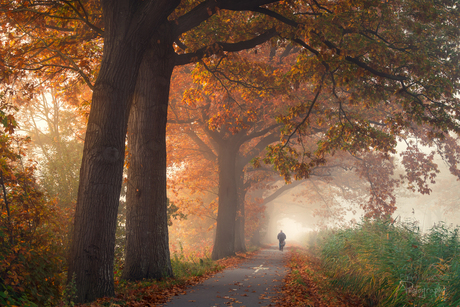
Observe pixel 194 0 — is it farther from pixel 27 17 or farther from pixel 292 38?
pixel 27 17

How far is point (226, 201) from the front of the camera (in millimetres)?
21625

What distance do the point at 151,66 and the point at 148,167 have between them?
2802 mm

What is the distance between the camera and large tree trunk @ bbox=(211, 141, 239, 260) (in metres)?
21.1

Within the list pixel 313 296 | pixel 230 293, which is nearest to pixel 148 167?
pixel 230 293

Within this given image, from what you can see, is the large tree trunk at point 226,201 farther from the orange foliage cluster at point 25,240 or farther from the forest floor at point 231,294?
the orange foliage cluster at point 25,240

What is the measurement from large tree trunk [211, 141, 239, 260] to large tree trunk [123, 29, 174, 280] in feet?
39.3

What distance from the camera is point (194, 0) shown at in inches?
443

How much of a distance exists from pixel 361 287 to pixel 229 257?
1267 cm

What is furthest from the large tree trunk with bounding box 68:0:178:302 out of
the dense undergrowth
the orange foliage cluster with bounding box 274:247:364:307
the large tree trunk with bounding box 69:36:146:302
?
the dense undergrowth

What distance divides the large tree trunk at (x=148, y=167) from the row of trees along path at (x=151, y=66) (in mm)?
28

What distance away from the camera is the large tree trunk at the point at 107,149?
6.33 m

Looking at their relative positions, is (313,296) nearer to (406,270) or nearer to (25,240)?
(406,270)

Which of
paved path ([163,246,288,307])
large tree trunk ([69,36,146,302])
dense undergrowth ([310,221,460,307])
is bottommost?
paved path ([163,246,288,307])

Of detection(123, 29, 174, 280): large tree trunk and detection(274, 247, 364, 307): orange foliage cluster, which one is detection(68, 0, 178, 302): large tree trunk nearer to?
detection(123, 29, 174, 280): large tree trunk
